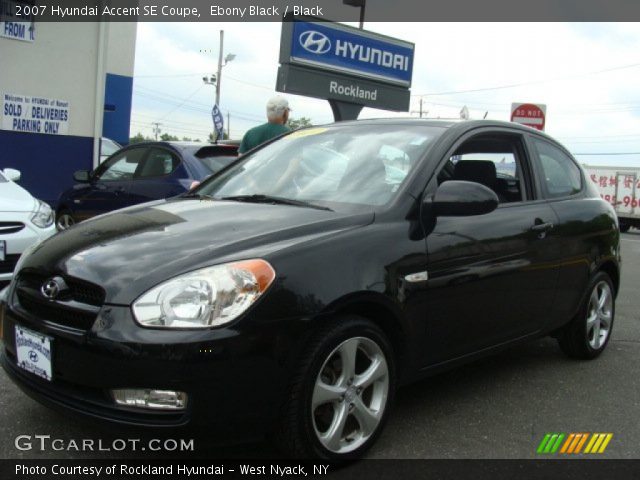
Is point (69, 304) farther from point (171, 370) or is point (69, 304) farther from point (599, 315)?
point (599, 315)

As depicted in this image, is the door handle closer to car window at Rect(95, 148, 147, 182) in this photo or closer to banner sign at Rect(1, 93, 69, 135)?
car window at Rect(95, 148, 147, 182)

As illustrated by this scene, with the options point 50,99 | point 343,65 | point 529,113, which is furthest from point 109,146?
point 529,113

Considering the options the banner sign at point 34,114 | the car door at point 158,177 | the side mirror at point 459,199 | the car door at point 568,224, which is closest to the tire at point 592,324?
the car door at point 568,224

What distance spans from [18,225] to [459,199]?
4097 mm

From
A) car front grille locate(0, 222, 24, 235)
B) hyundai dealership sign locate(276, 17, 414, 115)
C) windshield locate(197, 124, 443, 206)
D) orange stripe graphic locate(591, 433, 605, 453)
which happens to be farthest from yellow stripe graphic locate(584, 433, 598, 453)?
hyundai dealership sign locate(276, 17, 414, 115)

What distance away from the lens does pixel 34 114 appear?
33.0 feet

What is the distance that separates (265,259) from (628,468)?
1.92 m

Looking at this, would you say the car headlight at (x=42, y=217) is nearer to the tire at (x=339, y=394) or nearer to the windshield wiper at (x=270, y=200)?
the windshield wiper at (x=270, y=200)

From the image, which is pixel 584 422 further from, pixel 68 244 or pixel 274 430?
pixel 68 244

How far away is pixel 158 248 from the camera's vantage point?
8.78 ft

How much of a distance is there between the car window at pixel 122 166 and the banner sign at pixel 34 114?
3.18 metres

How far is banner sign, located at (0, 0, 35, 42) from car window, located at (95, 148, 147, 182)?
3.59 m

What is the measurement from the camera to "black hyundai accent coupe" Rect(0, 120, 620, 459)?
2.38 meters

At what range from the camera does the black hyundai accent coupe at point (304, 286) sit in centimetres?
238
